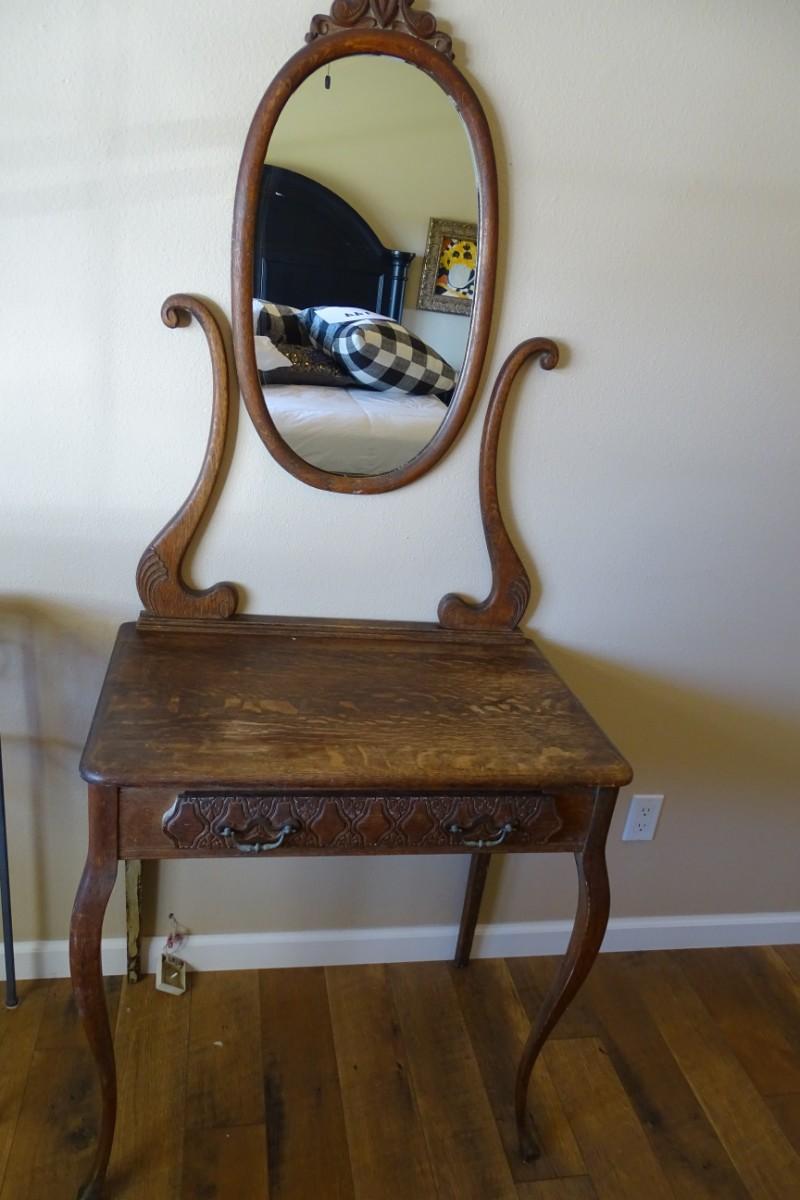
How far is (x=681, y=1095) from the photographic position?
1724 millimetres

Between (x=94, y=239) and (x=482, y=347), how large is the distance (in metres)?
0.61

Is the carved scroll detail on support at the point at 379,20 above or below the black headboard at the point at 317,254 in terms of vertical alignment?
above

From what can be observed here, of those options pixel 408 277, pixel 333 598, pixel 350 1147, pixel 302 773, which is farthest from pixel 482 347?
pixel 350 1147

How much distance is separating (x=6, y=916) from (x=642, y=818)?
4.21 ft

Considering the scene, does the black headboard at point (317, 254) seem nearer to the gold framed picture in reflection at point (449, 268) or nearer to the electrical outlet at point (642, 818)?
the gold framed picture in reflection at point (449, 268)

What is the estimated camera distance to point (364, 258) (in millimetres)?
1369

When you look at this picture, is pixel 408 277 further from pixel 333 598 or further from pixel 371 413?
pixel 333 598

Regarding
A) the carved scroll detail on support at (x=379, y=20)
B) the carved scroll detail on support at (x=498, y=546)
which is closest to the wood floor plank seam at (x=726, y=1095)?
the carved scroll detail on support at (x=498, y=546)

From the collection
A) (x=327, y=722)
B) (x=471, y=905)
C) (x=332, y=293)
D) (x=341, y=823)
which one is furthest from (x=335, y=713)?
(x=471, y=905)

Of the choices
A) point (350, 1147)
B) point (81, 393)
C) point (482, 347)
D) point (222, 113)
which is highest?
point (222, 113)

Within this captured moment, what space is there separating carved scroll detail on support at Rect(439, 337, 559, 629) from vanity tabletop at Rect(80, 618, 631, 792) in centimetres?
5

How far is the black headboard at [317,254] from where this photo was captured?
131 cm

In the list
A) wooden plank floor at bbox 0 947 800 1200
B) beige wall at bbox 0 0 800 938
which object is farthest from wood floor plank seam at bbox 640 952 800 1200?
beige wall at bbox 0 0 800 938

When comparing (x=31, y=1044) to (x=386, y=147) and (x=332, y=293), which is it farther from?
(x=386, y=147)
